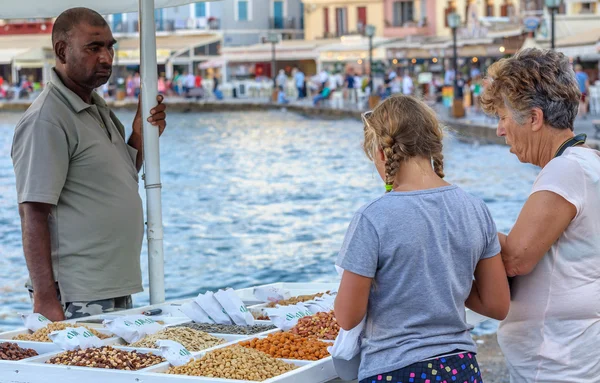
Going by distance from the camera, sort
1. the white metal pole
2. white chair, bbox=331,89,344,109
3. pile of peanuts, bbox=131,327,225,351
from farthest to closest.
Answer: white chair, bbox=331,89,344,109, the white metal pole, pile of peanuts, bbox=131,327,225,351

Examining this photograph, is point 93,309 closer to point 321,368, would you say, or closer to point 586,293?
point 321,368

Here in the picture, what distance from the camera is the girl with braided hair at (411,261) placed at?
2266 mm

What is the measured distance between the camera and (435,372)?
231 centimetres

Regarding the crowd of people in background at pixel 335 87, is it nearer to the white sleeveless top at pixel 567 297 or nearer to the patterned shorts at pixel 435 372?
the white sleeveless top at pixel 567 297

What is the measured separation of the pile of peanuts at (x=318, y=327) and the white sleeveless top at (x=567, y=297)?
0.70m

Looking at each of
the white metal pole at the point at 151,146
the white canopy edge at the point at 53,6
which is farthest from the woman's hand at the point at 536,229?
the white canopy edge at the point at 53,6

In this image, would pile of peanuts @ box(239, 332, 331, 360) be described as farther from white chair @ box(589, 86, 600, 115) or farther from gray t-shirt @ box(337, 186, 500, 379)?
white chair @ box(589, 86, 600, 115)

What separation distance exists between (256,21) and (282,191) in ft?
161

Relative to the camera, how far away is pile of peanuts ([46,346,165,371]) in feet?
9.03

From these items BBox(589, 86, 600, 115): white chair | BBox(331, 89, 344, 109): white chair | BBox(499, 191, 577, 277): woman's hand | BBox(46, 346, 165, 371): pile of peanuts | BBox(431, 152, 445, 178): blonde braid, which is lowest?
BBox(331, 89, 344, 109): white chair

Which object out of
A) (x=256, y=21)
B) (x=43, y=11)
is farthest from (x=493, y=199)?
(x=256, y=21)

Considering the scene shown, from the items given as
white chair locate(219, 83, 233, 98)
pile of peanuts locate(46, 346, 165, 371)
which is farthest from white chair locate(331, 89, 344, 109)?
pile of peanuts locate(46, 346, 165, 371)

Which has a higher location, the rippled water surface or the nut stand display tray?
the nut stand display tray

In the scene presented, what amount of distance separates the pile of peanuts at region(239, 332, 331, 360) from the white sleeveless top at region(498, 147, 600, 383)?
23.2 inches
